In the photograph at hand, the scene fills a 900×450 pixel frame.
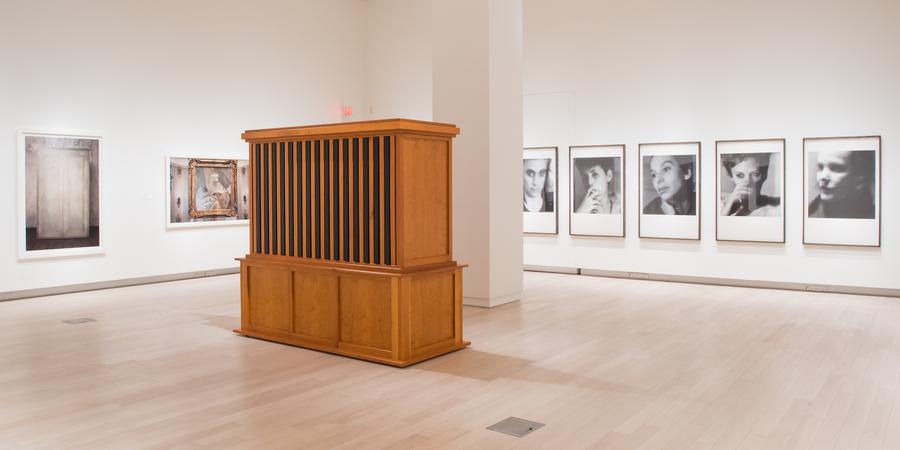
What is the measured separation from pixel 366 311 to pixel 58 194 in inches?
348

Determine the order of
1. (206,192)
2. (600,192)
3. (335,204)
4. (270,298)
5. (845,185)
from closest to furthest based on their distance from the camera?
(335,204) → (270,298) → (845,185) → (600,192) → (206,192)

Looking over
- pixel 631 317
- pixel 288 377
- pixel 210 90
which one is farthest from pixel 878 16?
pixel 210 90

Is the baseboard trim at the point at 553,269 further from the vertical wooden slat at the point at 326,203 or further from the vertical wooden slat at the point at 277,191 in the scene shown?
the vertical wooden slat at the point at 326,203

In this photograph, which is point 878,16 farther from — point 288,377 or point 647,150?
point 288,377

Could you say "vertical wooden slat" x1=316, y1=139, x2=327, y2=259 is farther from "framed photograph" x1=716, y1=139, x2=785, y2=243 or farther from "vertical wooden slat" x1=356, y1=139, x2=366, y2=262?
"framed photograph" x1=716, y1=139, x2=785, y2=243

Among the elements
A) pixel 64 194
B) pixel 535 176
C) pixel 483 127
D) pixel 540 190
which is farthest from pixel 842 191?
pixel 64 194

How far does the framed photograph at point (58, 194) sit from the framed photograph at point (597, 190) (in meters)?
10.5

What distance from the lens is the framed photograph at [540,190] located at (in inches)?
711

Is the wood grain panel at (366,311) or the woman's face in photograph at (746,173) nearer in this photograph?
the wood grain panel at (366,311)

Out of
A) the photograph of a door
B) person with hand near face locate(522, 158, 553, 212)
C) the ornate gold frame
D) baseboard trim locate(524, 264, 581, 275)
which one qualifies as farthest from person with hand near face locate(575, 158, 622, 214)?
the photograph of a door

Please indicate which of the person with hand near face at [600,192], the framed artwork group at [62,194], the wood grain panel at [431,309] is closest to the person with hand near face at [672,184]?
the person with hand near face at [600,192]

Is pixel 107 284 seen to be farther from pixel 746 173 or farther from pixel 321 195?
pixel 746 173

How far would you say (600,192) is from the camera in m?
17.4

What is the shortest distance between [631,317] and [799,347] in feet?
9.03
